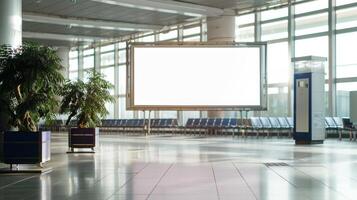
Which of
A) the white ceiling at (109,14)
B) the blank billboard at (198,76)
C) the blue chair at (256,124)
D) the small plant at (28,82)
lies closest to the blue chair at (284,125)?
the blue chair at (256,124)

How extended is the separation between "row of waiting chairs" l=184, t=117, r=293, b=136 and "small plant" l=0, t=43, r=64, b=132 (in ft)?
53.4

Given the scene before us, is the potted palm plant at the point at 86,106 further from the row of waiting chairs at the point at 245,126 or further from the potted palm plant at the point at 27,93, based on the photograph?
the row of waiting chairs at the point at 245,126

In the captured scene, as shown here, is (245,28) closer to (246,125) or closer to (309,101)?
(246,125)

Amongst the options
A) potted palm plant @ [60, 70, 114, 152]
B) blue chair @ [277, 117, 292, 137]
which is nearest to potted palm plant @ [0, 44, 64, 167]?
potted palm plant @ [60, 70, 114, 152]

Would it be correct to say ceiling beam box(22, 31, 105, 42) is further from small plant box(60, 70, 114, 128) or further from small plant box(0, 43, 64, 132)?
small plant box(0, 43, 64, 132)

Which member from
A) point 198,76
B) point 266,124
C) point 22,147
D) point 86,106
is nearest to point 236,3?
point 266,124

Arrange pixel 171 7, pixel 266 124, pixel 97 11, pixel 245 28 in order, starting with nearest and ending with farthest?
pixel 266 124
pixel 171 7
pixel 97 11
pixel 245 28

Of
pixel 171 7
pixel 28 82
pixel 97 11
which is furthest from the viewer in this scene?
pixel 97 11

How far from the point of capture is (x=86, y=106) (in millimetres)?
14703

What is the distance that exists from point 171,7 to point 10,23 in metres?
17.5

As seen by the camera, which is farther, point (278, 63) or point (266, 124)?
point (278, 63)

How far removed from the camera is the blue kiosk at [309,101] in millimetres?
19406

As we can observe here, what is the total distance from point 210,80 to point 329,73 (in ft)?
29.3

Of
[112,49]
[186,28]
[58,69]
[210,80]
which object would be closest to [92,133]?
[58,69]
